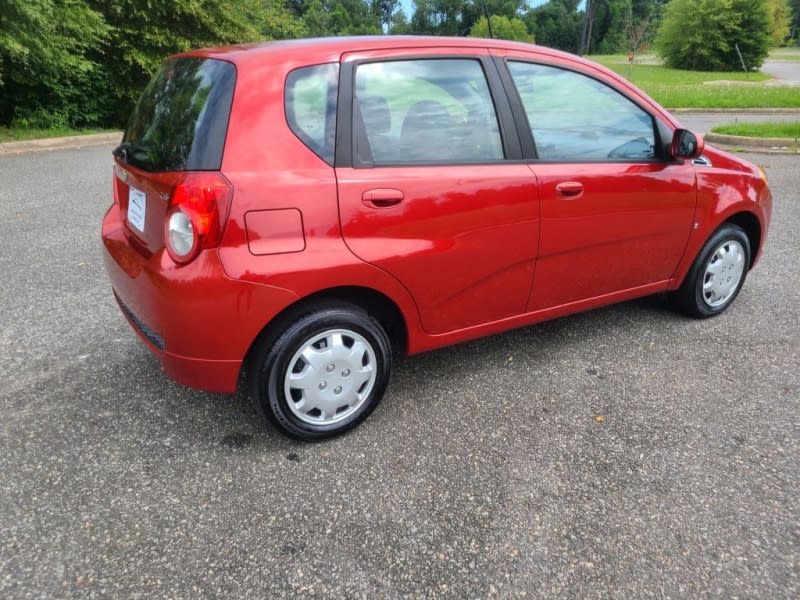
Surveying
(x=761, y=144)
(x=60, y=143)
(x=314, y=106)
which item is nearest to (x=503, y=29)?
(x=761, y=144)

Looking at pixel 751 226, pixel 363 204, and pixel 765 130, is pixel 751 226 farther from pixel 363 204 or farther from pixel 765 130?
pixel 765 130

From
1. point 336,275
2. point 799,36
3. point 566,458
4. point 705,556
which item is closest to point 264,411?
point 336,275

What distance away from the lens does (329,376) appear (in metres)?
→ 2.57

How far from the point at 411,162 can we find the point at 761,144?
10.7m

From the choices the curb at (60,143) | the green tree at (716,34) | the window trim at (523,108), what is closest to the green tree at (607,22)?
the green tree at (716,34)

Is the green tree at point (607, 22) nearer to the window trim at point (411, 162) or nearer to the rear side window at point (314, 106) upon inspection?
the window trim at point (411, 162)

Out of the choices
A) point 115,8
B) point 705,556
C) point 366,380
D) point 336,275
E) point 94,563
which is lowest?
point 94,563

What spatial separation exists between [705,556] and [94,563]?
2.03 m

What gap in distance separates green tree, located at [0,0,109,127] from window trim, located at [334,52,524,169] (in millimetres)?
9949


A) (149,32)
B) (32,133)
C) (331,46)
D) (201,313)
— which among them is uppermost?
(149,32)

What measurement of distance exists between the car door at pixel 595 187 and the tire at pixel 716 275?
1.11ft

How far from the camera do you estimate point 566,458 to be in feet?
8.42

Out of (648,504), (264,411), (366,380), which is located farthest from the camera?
(366,380)

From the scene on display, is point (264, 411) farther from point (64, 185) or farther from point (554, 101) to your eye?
point (64, 185)
